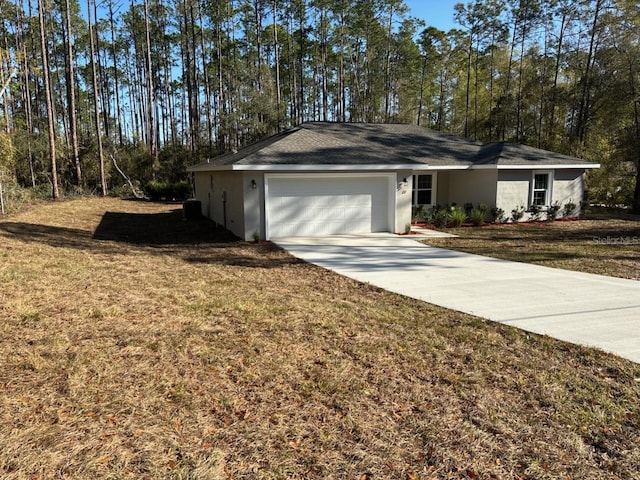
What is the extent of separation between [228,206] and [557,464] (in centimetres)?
1268

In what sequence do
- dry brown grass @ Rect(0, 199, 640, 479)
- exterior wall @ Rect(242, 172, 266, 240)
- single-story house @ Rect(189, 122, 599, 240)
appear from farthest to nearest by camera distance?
single-story house @ Rect(189, 122, 599, 240), exterior wall @ Rect(242, 172, 266, 240), dry brown grass @ Rect(0, 199, 640, 479)

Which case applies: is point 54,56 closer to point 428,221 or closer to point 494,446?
point 428,221

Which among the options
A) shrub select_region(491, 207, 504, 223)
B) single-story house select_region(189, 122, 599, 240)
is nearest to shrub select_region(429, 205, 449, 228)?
single-story house select_region(189, 122, 599, 240)

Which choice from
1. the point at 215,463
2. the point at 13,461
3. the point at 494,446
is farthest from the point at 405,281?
the point at 13,461

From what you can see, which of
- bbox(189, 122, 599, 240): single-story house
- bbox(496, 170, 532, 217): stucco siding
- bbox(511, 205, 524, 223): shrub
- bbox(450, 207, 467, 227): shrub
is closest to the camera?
bbox(189, 122, 599, 240): single-story house

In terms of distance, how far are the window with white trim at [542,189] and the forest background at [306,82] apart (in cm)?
623

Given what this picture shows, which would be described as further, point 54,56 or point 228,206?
point 54,56

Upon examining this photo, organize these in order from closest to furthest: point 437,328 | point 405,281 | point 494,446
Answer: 1. point 494,446
2. point 437,328
3. point 405,281

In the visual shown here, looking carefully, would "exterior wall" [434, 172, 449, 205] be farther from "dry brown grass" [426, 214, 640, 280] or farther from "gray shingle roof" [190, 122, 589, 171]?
"dry brown grass" [426, 214, 640, 280]

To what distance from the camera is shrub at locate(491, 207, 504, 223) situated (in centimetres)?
1590

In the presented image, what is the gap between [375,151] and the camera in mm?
14336

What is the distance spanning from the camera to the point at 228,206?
47.3 feet

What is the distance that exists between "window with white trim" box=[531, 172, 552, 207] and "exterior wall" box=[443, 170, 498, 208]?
1.85 metres

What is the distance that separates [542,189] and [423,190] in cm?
442
